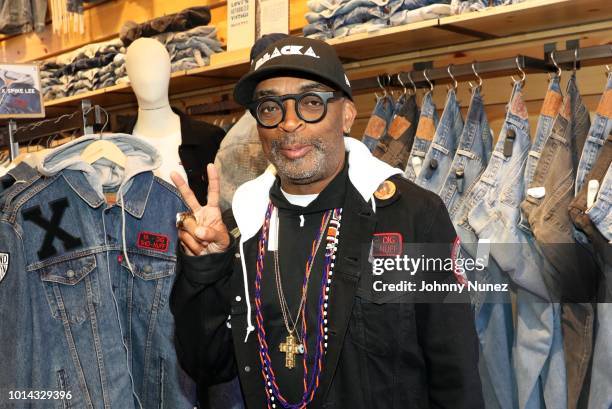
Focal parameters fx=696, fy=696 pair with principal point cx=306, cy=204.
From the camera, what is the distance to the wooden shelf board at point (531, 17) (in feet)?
7.13

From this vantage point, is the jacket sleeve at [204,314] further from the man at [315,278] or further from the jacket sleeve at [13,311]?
the jacket sleeve at [13,311]

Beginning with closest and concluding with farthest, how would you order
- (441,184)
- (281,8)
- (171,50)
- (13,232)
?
(13,232)
(441,184)
(281,8)
(171,50)

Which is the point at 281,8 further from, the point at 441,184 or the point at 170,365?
the point at 170,365

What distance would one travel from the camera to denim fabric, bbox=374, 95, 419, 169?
2588mm

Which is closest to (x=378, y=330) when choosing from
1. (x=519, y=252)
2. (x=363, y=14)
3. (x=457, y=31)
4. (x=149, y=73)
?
(x=519, y=252)

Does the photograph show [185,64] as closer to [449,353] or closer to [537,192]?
[537,192]

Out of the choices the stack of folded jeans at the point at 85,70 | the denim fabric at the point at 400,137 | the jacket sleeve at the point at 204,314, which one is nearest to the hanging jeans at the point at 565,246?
the denim fabric at the point at 400,137

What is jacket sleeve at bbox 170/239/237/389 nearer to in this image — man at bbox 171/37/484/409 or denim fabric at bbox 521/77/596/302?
man at bbox 171/37/484/409

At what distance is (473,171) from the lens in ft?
7.66

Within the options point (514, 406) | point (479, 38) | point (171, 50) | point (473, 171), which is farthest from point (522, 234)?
point (171, 50)

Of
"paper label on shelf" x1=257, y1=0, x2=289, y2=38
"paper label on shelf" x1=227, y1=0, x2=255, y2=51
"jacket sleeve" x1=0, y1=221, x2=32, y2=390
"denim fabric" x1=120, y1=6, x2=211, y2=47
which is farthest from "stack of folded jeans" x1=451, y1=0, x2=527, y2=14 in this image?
"denim fabric" x1=120, y1=6, x2=211, y2=47

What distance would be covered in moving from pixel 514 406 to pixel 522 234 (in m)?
0.58

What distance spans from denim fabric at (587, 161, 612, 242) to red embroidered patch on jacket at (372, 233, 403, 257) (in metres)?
0.59

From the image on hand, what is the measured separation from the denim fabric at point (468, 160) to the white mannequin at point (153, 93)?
1.16 meters
